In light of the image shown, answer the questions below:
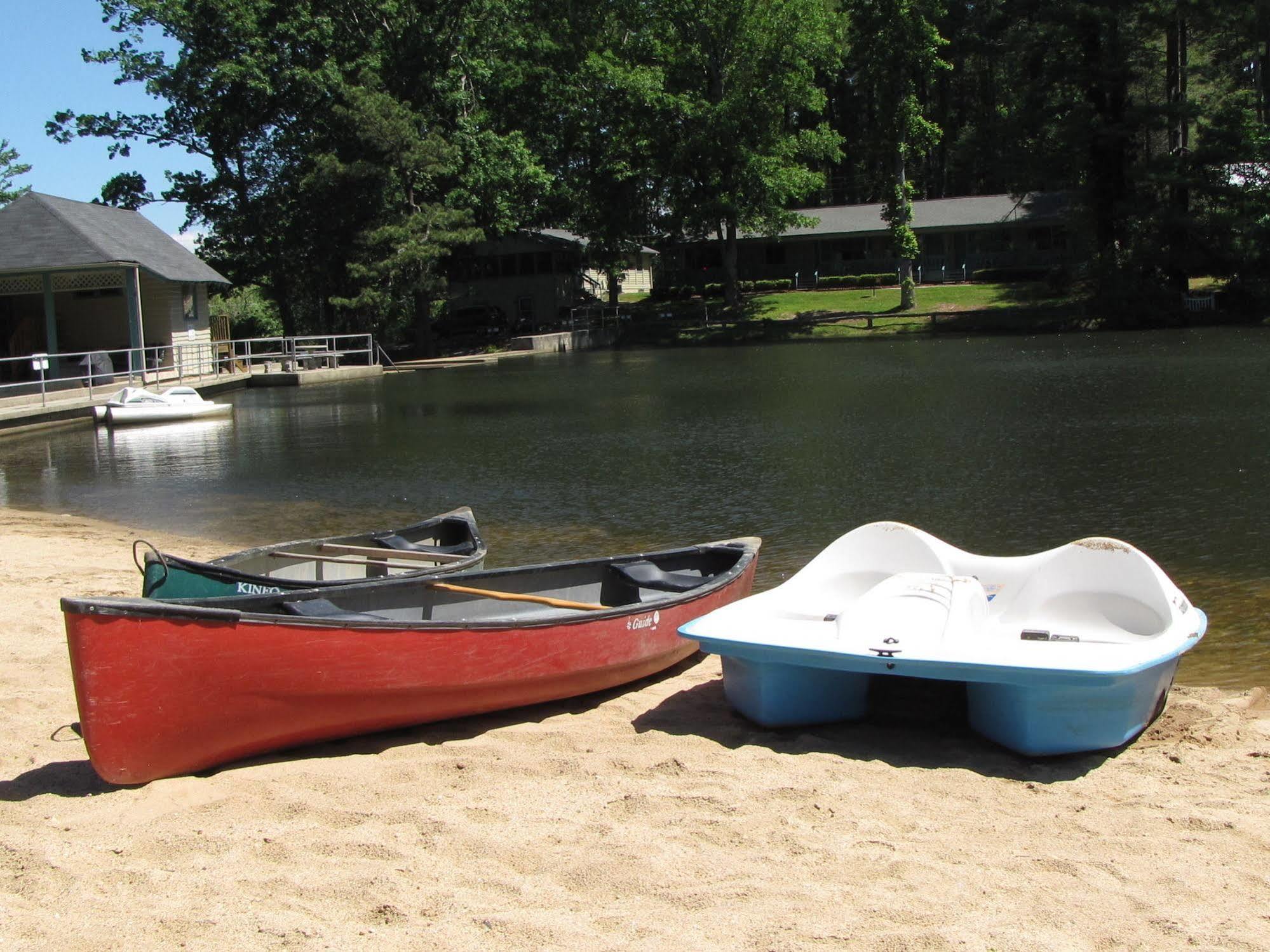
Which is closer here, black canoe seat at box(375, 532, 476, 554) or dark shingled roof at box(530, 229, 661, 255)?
black canoe seat at box(375, 532, 476, 554)

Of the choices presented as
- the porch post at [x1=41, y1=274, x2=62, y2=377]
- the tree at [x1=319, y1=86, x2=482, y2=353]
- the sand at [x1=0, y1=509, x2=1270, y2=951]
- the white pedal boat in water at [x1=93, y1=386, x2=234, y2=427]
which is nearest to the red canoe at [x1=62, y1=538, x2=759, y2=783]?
the sand at [x1=0, y1=509, x2=1270, y2=951]

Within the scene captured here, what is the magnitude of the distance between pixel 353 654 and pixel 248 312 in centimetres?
6522

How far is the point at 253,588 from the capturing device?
7.54 m

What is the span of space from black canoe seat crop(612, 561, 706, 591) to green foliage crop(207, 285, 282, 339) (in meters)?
47.5

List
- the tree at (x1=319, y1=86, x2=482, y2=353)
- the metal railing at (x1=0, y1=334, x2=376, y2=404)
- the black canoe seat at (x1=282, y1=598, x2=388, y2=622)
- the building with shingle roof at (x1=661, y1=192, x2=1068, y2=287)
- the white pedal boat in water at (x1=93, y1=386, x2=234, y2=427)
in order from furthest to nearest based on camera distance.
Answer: the building with shingle roof at (x1=661, y1=192, x2=1068, y2=287), the tree at (x1=319, y1=86, x2=482, y2=353), the metal railing at (x1=0, y1=334, x2=376, y2=404), the white pedal boat in water at (x1=93, y1=386, x2=234, y2=427), the black canoe seat at (x1=282, y1=598, x2=388, y2=622)

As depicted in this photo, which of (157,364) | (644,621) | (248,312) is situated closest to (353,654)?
(644,621)

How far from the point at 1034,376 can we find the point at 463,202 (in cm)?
2633

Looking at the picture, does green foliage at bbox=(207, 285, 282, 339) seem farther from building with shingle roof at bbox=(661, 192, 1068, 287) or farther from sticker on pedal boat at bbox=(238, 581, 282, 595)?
sticker on pedal boat at bbox=(238, 581, 282, 595)

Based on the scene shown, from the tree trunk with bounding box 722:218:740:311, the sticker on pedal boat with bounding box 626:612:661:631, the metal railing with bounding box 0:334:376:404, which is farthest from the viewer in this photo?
the tree trunk with bounding box 722:218:740:311

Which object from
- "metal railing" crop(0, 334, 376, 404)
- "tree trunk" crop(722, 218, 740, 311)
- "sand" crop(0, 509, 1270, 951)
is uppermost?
"tree trunk" crop(722, 218, 740, 311)

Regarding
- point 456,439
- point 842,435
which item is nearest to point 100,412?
point 456,439

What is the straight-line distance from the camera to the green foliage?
2344 inches

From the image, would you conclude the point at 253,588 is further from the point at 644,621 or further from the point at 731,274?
the point at 731,274

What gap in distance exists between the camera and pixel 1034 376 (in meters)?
28.7
